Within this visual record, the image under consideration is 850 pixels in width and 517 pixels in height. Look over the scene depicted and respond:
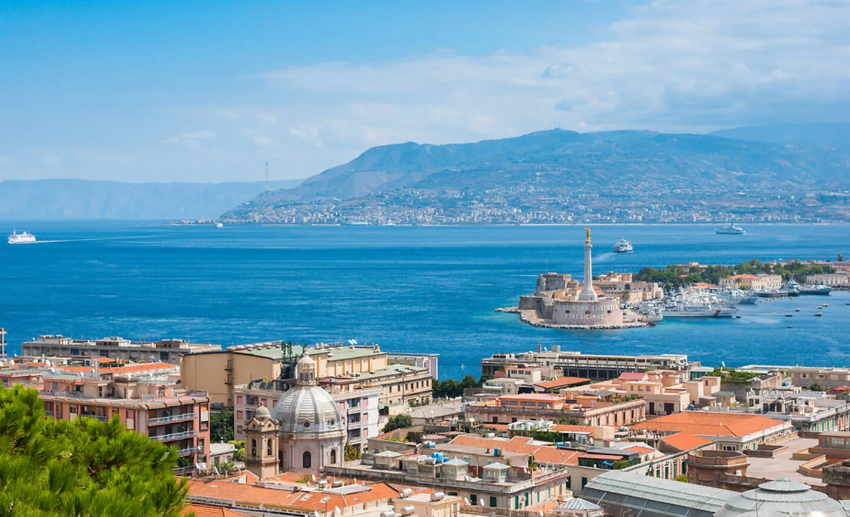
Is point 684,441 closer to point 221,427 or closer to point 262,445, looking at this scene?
point 262,445

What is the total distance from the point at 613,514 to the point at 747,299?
117 meters

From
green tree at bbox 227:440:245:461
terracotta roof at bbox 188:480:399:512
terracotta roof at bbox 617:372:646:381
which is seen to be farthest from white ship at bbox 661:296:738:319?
terracotta roof at bbox 188:480:399:512

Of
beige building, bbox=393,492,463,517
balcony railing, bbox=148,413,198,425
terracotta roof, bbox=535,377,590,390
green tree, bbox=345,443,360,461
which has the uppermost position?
balcony railing, bbox=148,413,198,425

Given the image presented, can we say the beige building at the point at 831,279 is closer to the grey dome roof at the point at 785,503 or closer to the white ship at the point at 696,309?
the white ship at the point at 696,309

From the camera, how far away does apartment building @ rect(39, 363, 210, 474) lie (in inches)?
1507

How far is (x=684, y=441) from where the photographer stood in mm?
40031

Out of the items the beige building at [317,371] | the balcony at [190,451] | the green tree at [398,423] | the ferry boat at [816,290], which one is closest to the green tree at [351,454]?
the balcony at [190,451]

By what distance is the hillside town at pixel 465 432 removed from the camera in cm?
2866

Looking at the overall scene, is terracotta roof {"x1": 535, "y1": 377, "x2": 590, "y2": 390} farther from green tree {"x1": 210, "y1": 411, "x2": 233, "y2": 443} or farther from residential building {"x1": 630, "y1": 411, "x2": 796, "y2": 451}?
green tree {"x1": 210, "y1": 411, "x2": 233, "y2": 443}

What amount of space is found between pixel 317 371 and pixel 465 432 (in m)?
13.5

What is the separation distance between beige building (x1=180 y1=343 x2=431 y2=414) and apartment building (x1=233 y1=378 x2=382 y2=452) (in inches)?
120

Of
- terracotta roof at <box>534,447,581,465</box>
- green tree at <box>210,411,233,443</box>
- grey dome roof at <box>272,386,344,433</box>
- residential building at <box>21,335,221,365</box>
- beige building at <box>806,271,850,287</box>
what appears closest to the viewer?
grey dome roof at <box>272,386,344,433</box>

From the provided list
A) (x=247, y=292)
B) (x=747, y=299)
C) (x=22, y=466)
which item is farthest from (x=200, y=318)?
(x=22, y=466)

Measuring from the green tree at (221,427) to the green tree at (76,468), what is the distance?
91.5ft
